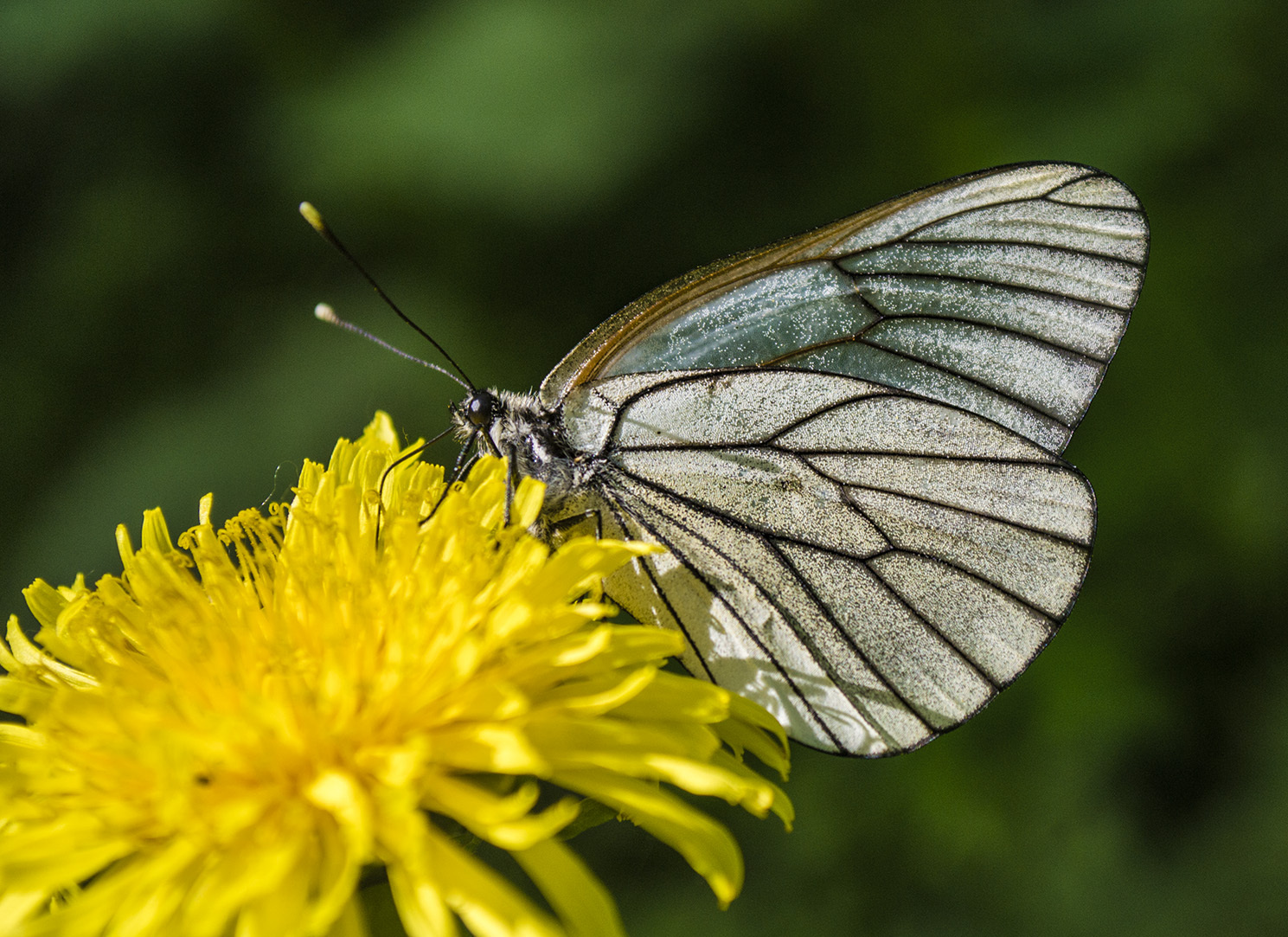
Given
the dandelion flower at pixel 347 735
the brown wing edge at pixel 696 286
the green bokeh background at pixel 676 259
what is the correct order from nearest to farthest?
the dandelion flower at pixel 347 735, the brown wing edge at pixel 696 286, the green bokeh background at pixel 676 259

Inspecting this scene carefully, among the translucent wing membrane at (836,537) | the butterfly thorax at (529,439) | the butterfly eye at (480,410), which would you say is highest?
the butterfly eye at (480,410)

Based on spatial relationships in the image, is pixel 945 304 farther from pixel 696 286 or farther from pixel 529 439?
pixel 529 439

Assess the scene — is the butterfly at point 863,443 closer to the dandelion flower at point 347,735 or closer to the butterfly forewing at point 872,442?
the butterfly forewing at point 872,442

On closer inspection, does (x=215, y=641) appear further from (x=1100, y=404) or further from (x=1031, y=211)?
(x=1100, y=404)

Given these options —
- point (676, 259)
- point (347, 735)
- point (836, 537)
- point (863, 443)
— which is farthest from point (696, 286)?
point (676, 259)

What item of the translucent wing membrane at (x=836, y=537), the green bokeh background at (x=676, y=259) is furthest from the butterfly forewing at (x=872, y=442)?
the green bokeh background at (x=676, y=259)

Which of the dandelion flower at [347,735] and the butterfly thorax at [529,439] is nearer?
the dandelion flower at [347,735]

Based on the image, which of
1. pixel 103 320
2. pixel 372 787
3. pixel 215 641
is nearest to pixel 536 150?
pixel 103 320

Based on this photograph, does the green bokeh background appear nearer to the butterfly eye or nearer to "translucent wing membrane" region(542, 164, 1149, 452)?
"translucent wing membrane" region(542, 164, 1149, 452)
